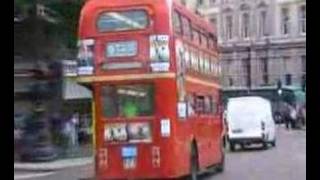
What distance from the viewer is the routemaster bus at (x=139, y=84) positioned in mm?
12531

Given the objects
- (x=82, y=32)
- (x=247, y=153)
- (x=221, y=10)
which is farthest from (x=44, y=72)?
(x=221, y=10)

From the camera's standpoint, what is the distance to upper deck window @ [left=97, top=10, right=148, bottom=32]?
42.0 ft

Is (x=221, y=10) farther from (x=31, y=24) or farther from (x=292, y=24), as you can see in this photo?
(x=31, y=24)

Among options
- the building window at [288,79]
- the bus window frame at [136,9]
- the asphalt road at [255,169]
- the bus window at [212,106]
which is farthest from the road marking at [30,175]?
the building window at [288,79]

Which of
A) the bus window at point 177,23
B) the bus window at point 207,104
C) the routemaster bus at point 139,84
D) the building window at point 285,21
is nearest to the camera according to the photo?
the routemaster bus at point 139,84

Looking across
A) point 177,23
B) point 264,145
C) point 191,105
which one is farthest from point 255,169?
point 264,145

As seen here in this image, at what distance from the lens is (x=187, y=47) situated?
13.4 metres

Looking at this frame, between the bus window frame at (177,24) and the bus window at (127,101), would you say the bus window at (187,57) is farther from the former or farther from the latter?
the bus window at (127,101)

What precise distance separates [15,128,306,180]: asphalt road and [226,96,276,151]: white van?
1.93 feet

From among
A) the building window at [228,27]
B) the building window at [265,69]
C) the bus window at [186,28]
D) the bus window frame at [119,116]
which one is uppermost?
the building window at [228,27]

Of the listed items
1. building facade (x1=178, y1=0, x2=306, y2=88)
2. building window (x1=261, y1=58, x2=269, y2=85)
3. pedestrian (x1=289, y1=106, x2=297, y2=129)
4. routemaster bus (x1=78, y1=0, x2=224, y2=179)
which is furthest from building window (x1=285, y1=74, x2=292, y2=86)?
routemaster bus (x1=78, y1=0, x2=224, y2=179)

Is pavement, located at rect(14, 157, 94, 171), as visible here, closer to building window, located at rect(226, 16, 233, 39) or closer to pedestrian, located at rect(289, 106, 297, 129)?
pedestrian, located at rect(289, 106, 297, 129)

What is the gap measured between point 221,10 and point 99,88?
27514 millimetres

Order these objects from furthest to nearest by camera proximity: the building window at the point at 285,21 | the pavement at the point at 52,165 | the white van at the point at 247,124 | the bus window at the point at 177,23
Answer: the building window at the point at 285,21, the white van at the point at 247,124, the pavement at the point at 52,165, the bus window at the point at 177,23
